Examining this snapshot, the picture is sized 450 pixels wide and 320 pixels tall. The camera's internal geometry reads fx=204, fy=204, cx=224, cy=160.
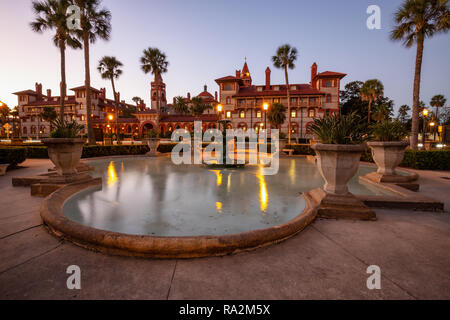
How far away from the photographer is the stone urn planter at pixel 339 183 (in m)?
3.84

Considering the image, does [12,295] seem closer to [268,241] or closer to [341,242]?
[268,241]

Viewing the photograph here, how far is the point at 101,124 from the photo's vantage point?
54.8 meters

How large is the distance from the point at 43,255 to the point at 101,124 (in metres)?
61.6

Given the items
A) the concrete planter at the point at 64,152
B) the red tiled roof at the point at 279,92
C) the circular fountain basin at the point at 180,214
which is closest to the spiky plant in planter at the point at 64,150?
the concrete planter at the point at 64,152

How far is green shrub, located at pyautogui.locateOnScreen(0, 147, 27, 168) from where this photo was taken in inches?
359

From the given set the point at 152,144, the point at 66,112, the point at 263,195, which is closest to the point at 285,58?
the point at 152,144

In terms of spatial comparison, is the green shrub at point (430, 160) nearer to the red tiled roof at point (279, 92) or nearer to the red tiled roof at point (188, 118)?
the red tiled roof at point (279, 92)

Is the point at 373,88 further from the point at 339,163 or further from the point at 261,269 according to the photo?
the point at 261,269

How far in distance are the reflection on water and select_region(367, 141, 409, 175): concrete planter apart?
0.90 meters

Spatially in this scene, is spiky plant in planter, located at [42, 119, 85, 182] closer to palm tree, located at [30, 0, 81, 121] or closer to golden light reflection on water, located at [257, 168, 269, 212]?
golden light reflection on water, located at [257, 168, 269, 212]

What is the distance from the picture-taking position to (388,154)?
20.8 feet
